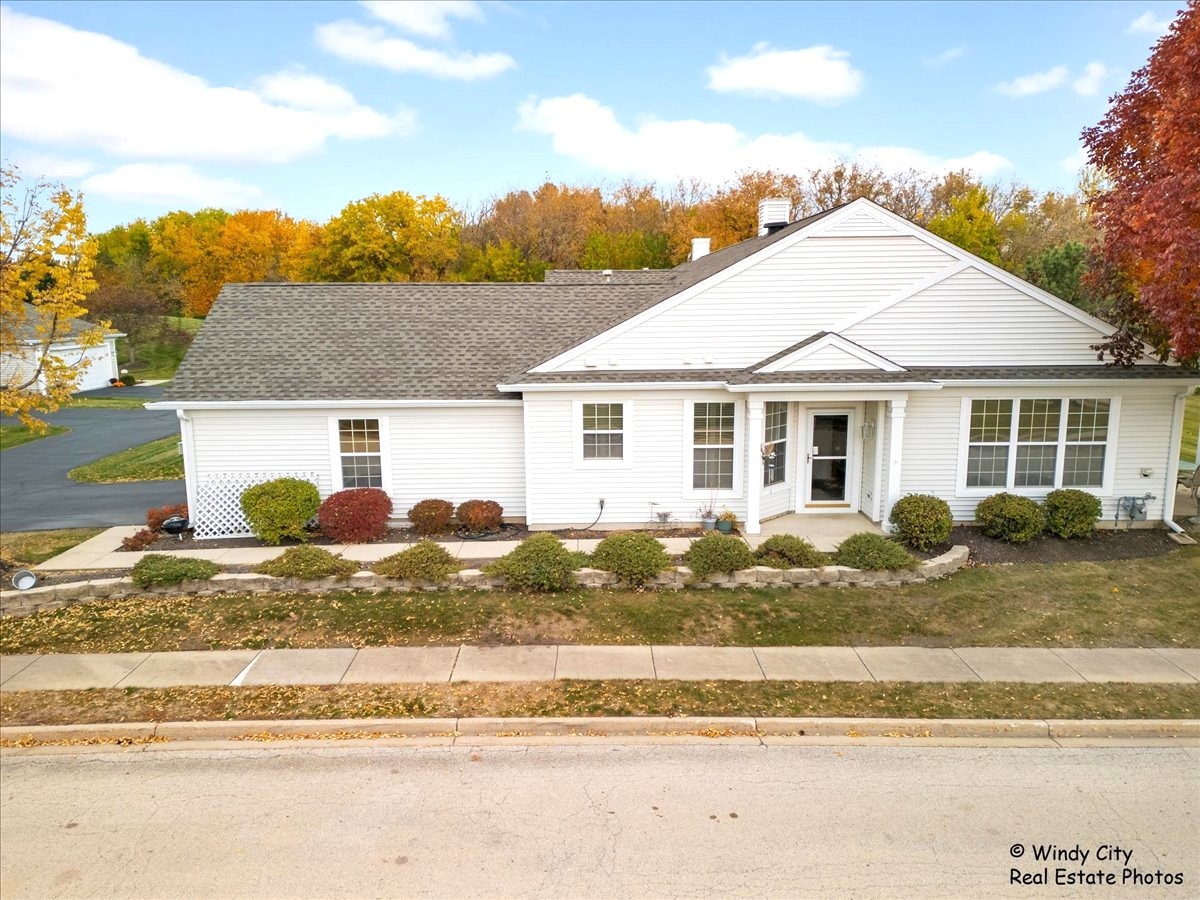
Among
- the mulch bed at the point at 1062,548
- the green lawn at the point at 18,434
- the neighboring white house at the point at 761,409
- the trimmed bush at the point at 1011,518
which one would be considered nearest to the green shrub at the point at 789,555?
the neighboring white house at the point at 761,409

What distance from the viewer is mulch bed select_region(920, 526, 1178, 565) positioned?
1429cm

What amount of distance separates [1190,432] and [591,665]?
84.7 ft

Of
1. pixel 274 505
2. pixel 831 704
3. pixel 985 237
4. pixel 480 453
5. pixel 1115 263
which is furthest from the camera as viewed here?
pixel 985 237

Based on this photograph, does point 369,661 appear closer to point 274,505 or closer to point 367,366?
point 274,505

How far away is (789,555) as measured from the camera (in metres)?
13.0

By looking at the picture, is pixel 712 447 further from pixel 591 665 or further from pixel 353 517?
pixel 353 517

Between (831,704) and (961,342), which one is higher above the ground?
(961,342)

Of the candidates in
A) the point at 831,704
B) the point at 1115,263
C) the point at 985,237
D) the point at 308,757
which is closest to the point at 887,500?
the point at 1115,263

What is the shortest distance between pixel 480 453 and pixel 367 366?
10.4 ft

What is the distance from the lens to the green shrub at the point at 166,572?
40.5ft

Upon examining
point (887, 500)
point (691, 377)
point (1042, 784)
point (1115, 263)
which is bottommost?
point (1042, 784)

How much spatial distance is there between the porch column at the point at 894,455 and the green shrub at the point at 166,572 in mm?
12329

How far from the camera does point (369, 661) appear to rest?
398 inches

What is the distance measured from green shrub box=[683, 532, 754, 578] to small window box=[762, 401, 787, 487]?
3631 millimetres
